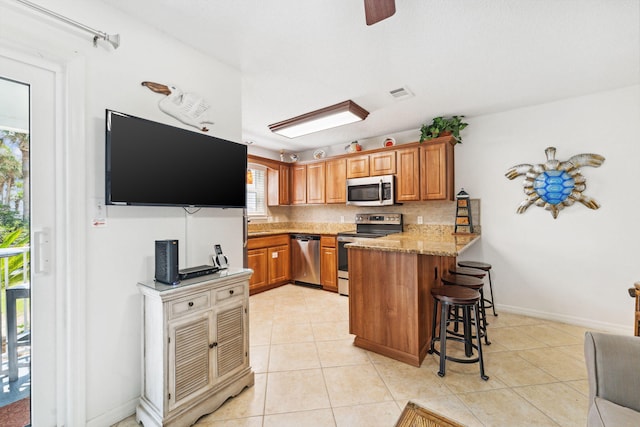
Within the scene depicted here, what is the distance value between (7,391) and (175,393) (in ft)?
2.79

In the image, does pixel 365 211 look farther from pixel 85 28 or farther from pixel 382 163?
pixel 85 28

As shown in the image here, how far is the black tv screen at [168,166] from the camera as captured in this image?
157cm

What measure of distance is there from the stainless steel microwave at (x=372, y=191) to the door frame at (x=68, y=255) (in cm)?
356

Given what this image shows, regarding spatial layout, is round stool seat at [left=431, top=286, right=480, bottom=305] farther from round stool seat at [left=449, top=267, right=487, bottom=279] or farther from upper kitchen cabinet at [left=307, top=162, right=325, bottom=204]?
upper kitchen cabinet at [left=307, top=162, right=325, bottom=204]

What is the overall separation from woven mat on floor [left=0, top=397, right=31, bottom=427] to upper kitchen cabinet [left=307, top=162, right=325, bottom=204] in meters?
4.12

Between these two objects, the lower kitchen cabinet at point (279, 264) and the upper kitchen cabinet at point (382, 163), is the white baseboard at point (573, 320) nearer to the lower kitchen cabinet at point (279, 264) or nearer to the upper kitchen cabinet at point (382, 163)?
the upper kitchen cabinet at point (382, 163)

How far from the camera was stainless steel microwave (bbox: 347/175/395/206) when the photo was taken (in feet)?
13.5

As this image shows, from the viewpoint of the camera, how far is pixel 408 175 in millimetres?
3998

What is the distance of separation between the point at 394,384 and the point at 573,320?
2663mm

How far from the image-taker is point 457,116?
367 cm

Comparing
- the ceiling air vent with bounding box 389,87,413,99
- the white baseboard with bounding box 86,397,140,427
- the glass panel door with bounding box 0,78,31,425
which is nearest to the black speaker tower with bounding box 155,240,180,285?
the glass panel door with bounding box 0,78,31,425

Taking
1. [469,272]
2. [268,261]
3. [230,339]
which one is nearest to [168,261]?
[230,339]

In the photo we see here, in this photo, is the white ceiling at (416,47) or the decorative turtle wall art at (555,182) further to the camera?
the decorative turtle wall art at (555,182)

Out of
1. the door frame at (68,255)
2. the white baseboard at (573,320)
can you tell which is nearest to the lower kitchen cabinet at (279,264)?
the door frame at (68,255)
